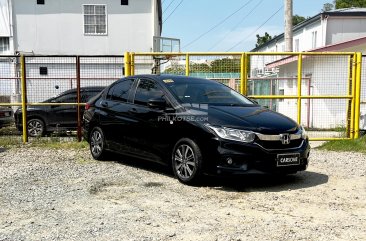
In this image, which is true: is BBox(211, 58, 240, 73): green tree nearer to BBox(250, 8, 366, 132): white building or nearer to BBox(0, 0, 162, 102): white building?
BBox(250, 8, 366, 132): white building

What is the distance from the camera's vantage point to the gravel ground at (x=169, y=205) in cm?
449

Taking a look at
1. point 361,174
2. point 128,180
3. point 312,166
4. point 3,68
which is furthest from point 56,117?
point 361,174

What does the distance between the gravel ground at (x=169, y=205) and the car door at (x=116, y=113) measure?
52 cm

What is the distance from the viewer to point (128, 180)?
688 centimetres

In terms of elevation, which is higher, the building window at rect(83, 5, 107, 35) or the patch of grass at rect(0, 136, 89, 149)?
the building window at rect(83, 5, 107, 35)

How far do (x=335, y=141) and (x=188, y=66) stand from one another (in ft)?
13.3

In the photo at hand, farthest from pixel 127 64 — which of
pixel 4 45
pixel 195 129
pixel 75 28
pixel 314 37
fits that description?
pixel 314 37

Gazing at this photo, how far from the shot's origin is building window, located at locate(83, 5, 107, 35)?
2525 centimetres

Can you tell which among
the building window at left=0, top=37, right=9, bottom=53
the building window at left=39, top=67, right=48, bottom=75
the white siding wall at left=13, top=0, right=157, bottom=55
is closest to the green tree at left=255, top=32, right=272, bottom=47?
the white siding wall at left=13, top=0, right=157, bottom=55

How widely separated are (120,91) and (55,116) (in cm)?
515

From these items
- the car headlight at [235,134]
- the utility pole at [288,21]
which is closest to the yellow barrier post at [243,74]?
the car headlight at [235,134]

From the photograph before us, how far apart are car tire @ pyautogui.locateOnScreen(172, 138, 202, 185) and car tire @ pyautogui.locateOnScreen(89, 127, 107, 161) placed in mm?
2209

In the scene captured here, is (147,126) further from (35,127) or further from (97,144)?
(35,127)

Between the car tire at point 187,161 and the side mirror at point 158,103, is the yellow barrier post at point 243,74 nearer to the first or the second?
the side mirror at point 158,103
